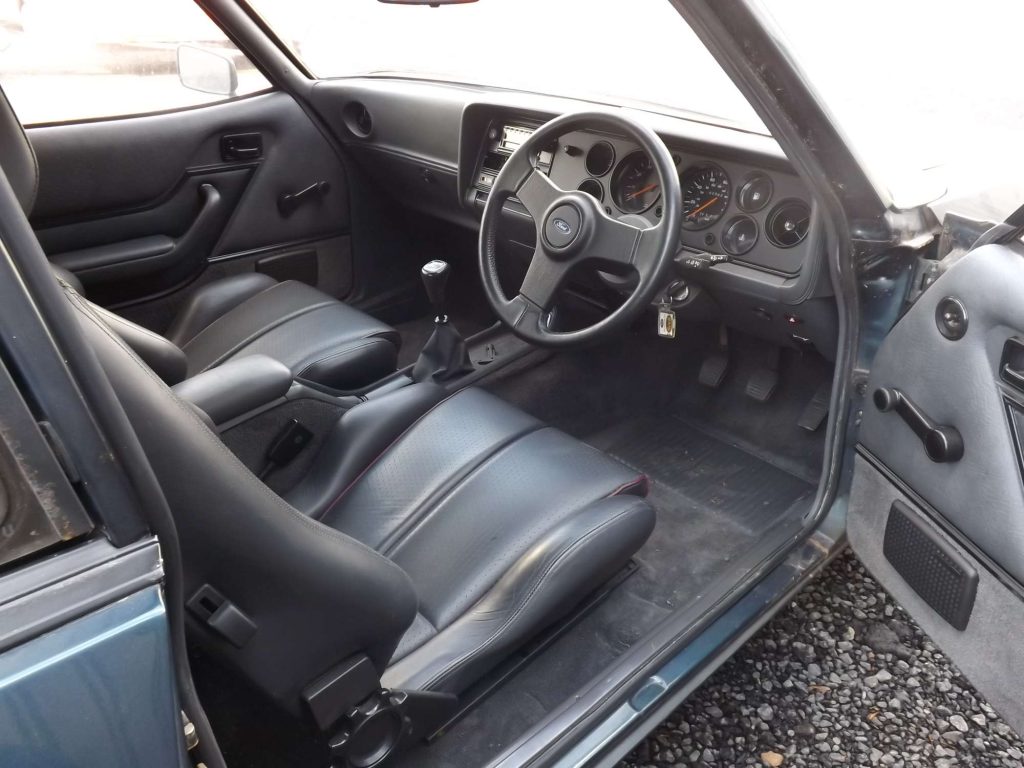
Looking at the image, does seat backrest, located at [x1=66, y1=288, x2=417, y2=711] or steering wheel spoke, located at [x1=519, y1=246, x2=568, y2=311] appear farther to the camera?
steering wheel spoke, located at [x1=519, y1=246, x2=568, y2=311]

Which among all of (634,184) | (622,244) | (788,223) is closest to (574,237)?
(622,244)

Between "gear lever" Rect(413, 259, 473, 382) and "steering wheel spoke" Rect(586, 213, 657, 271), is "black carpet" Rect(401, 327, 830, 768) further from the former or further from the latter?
"steering wheel spoke" Rect(586, 213, 657, 271)

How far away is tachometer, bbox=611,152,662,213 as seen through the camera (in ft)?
6.33

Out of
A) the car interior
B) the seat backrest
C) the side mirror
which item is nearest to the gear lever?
the car interior

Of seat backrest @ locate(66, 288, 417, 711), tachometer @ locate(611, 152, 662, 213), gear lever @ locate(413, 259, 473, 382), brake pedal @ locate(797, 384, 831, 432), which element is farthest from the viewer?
gear lever @ locate(413, 259, 473, 382)

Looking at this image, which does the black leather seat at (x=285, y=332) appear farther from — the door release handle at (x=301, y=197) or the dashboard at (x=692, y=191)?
the dashboard at (x=692, y=191)

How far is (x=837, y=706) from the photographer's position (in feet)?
5.40

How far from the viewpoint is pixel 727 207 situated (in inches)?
72.9

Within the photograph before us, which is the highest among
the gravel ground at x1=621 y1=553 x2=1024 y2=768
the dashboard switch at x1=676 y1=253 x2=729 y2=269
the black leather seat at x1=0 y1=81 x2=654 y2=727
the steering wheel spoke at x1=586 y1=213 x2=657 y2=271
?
the steering wheel spoke at x1=586 y1=213 x2=657 y2=271

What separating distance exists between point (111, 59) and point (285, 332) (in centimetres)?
106

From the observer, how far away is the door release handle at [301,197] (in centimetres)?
273

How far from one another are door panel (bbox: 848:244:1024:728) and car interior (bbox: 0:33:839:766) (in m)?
0.23

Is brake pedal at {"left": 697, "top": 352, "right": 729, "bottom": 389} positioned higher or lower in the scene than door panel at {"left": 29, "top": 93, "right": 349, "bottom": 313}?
lower

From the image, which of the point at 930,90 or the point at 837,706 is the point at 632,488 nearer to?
the point at 837,706
